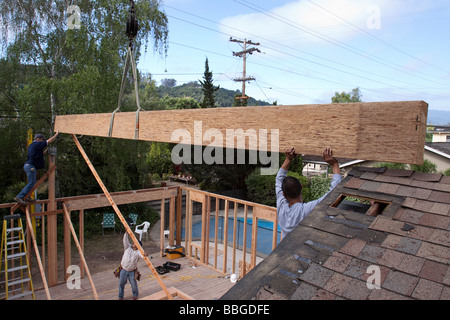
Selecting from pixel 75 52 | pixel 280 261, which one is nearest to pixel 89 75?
pixel 75 52

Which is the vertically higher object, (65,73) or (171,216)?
(65,73)

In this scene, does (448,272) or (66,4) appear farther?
(66,4)

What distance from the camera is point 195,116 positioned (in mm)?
1996

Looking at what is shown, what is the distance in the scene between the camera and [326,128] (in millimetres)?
1365

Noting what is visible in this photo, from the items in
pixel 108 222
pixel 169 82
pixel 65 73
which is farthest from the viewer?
pixel 169 82

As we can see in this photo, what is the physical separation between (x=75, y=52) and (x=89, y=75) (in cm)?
143

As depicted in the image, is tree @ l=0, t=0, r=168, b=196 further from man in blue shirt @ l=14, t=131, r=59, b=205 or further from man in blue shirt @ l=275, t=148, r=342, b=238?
man in blue shirt @ l=275, t=148, r=342, b=238

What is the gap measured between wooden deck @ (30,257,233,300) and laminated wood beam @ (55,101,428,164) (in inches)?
185

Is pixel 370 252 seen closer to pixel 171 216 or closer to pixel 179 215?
pixel 171 216

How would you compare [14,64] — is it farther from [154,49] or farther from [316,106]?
[316,106]

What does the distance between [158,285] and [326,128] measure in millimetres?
6160

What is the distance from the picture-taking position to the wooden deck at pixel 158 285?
5.92 metres

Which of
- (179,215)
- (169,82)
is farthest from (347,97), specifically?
(169,82)

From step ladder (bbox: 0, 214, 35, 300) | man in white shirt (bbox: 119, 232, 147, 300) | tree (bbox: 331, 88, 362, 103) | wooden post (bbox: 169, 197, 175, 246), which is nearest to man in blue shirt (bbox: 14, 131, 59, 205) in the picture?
step ladder (bbox: 0, 214, 35, 300)
